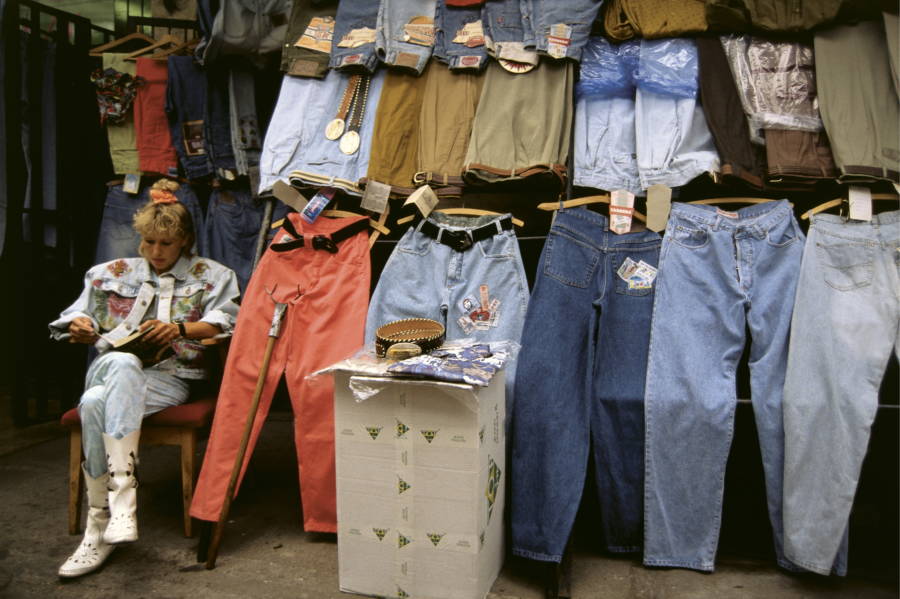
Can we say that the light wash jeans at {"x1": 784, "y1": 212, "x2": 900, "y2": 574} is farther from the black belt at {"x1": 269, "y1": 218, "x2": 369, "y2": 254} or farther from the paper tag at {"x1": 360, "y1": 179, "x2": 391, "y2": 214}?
the black belt at {"x1": 269, "y1": 218, "x2": 369, "y2": 254}

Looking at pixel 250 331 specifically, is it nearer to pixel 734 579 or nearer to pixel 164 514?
pixel 164 514

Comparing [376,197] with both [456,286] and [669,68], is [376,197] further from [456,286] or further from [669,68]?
[669,68]

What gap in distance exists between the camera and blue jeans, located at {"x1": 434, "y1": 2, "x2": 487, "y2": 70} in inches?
112

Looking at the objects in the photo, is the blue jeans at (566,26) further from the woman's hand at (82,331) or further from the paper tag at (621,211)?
the woman's hand at (82,331)

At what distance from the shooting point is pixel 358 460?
2.04 meters

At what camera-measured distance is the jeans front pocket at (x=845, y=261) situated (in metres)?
2.21

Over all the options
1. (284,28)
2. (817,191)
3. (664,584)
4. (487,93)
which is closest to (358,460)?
(664,584)

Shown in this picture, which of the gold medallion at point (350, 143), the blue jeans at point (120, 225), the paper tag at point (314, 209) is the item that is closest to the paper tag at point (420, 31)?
the gold medallion at point (350, 143)

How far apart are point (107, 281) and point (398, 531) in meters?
1.52

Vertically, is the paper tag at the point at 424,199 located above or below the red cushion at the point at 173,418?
above

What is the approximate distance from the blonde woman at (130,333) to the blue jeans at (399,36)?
1065mm

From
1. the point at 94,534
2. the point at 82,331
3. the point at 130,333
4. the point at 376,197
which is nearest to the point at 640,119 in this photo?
the point at 376,197

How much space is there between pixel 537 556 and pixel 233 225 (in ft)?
7.26

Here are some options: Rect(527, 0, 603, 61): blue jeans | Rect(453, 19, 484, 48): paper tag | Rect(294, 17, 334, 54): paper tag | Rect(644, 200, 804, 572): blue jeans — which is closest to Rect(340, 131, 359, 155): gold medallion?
Rect(294, 17, 334, 54): paper tag
